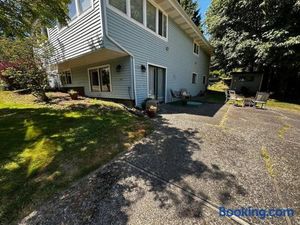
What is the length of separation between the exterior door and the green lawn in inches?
115

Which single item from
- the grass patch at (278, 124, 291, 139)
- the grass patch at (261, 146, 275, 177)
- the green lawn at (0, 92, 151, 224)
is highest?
the green lawn at (0, 92, 151, 224)

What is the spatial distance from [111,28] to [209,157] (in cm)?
544

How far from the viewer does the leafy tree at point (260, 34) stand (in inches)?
410

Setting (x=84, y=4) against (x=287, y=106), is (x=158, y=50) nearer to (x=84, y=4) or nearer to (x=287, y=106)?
(x=84, y=4)

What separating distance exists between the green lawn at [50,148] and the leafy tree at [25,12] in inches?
Answer: 123

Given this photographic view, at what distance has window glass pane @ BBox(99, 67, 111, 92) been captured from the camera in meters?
8.12

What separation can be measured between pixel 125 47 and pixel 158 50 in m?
2.74

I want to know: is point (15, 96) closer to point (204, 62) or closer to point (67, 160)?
point (67, 160)

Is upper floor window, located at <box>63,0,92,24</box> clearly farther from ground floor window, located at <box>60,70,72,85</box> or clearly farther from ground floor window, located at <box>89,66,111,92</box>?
ground floor window, located at <box>60,70,72,85</box>

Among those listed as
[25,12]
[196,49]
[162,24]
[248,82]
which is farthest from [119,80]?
[248,82]

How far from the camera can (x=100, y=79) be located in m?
8.62

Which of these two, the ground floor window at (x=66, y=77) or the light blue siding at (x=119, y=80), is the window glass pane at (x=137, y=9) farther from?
the ground floor window at (x=66, y=77)

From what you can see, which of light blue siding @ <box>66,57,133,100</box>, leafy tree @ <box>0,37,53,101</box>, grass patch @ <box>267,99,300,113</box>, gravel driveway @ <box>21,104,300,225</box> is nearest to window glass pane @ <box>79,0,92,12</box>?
light blue siding @ <box>66,57,133,100</box>

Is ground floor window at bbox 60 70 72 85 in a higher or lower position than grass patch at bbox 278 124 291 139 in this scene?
higher
